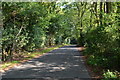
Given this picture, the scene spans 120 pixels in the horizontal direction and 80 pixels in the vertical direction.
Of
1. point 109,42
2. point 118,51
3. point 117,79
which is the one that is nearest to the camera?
point 117,79

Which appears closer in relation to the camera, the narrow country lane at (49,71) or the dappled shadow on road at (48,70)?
the narrow country lane at (49,71)

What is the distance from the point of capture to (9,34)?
487 inches

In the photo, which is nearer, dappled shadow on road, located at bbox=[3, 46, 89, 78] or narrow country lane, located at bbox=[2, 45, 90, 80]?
narrow country lane, located at bbox=[2, 45, 90, 80]

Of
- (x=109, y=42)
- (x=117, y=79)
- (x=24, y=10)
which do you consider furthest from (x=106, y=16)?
(x=24, y=10)

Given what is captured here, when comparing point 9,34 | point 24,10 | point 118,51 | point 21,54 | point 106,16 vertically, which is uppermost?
point 24,10

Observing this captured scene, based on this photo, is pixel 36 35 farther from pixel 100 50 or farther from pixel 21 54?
pixel 100 50

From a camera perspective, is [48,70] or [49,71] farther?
[48,70]

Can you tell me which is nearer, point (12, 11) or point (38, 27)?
point (12, 11)

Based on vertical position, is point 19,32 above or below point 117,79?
above

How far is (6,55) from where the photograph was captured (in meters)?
13.3

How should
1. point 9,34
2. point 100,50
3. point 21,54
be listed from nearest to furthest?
point 100,50, point 9,34, point 21,54

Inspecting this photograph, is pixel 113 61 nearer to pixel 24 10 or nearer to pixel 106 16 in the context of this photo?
pixel 106 16

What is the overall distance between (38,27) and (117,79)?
11.4 metres

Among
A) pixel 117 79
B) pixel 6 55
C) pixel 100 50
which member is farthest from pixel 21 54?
pixel 117 79
